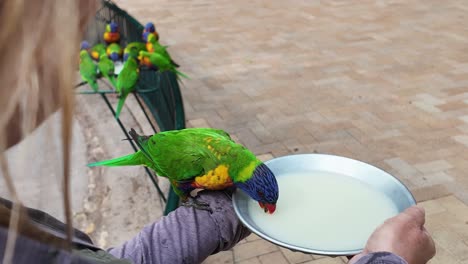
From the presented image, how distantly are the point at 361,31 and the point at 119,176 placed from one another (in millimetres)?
2843

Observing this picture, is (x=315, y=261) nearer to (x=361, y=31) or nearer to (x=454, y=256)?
(x=454, y=256)

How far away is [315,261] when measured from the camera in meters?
1.83

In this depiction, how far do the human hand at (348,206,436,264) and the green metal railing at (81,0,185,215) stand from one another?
0.74 meters

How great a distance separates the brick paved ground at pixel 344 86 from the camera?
7.65 ft

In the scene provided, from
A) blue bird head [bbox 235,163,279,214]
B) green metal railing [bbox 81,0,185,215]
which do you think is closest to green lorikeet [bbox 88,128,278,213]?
blue bird head [bbox 235,163,279,214]

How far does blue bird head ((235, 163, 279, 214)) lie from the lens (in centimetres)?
86

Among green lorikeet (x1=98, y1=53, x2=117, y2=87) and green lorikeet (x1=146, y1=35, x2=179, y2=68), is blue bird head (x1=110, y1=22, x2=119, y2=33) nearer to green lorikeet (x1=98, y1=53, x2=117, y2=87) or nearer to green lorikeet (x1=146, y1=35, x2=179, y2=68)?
green lorikeet (x1=146, y1=35, x2=179, y2=68)

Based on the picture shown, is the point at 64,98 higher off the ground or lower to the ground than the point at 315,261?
higher

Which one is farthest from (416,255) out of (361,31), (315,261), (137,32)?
(361,31)

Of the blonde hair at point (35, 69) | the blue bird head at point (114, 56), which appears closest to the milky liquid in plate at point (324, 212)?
the blonde hair at point (35, 69)

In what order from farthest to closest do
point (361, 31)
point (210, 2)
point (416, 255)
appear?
point (210, 2), point (361, 31), point (416, 255)

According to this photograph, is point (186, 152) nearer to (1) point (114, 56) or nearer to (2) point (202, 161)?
(2) point (202, 161)

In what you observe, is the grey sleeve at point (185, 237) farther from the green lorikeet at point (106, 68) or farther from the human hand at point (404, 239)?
the green lorikeet at point (106, 68)

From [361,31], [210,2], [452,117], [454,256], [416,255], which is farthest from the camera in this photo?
[210,2]
